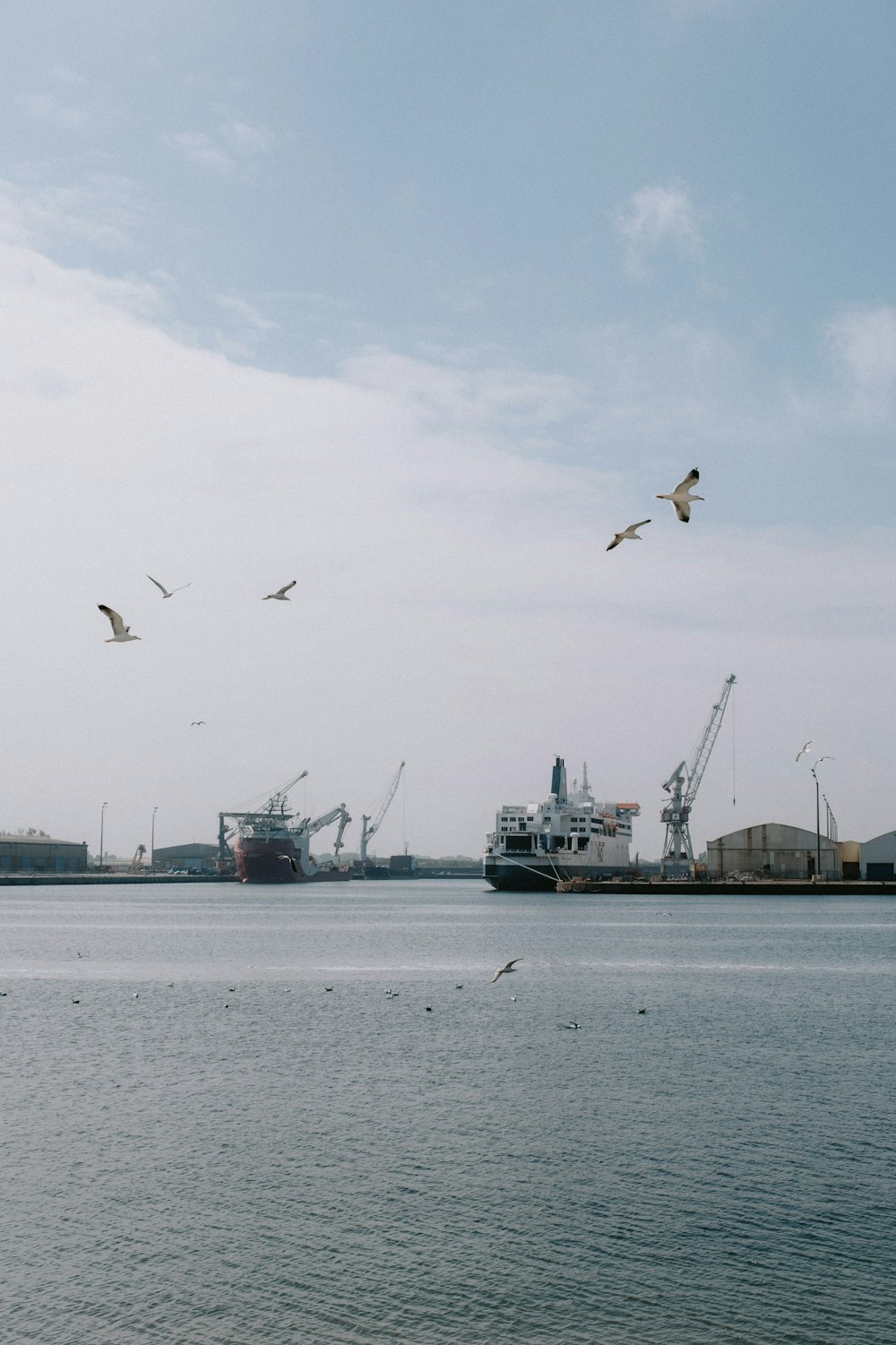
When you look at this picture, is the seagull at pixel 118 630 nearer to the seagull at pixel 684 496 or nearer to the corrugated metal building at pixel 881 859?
the seagull at pixel 684 496

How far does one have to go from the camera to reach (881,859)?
643 ft

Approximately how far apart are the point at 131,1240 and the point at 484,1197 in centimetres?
690

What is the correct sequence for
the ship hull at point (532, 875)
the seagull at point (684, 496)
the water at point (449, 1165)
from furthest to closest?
1. the ship hull at point (532, 875)
2. the seagull at point (684, 496)
3. the water at point (449, 1165)

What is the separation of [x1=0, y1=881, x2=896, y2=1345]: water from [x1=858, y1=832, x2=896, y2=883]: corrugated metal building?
144 metres

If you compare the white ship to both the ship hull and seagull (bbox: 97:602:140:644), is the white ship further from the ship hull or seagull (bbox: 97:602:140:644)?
seagull (bbox: 97:602:140:644)

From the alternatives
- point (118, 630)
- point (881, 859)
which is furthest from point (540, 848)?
point (118, 630)

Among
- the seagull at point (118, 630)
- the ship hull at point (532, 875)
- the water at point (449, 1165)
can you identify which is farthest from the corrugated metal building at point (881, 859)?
the seagull at point (118, 630)

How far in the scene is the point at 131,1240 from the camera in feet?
72.1

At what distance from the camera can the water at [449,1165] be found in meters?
18.9

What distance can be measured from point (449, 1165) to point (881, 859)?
604 ft

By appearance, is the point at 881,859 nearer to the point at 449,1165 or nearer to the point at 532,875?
the point at 532,875

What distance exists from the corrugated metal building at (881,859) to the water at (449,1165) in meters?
144

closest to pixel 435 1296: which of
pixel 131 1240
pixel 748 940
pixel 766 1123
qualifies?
pixel 131 1240

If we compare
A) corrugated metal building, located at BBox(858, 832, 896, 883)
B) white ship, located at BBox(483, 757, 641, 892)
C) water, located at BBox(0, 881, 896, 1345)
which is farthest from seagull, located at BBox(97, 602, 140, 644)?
corrugated metal building, located at BBox(858, 832, 896, 883)
